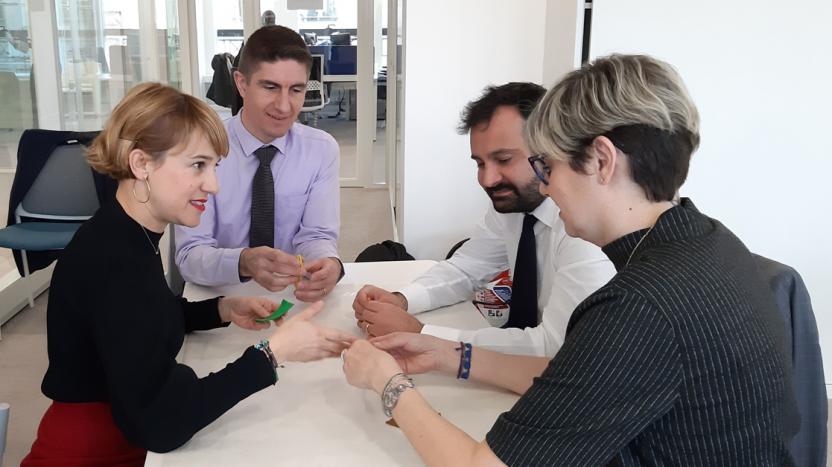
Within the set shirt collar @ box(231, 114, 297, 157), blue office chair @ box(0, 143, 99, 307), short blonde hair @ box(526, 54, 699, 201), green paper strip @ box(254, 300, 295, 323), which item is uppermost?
short blonde hair @ box(526, 54, 699, 201)

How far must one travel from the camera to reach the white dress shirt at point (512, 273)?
5.28 feet

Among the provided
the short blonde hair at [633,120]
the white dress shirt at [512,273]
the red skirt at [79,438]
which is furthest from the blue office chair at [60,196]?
the short blonde hair at [633,120]

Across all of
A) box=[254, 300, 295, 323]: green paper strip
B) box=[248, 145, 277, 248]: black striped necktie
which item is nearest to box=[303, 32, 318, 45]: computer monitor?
box=[248, 145, 277, 248]: black striped necktie

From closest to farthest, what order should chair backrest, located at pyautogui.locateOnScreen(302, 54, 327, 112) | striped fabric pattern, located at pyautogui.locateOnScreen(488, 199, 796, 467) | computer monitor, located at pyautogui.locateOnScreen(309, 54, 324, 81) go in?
striped fabric pattern, located at pyautogui.locateOnScreen(488, 199, 796, 467)
computer monitor, located at pyautogui.locateOnScreen(309, 54, 324, 81)
chair backrest, located at pyautogui.locateOnScreen(302, 54, 327, 112)

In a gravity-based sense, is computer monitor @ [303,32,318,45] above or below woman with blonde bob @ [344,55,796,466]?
above

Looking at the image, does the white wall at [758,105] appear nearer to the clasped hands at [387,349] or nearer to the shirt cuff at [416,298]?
the shirt cuff at [416,298]

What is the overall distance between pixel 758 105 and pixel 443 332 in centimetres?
196

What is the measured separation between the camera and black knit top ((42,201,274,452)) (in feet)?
4.17

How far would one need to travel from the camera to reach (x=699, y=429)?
1027mm

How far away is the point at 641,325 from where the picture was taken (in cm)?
98

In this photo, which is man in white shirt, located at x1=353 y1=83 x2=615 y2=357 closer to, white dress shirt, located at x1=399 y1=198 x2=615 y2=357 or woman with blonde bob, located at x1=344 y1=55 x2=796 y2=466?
white dress shirt, located at x1=399 y1=198 x2=615 y2=357

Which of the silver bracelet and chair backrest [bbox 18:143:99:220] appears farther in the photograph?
chair backrest [bbox 18:143:99:220]

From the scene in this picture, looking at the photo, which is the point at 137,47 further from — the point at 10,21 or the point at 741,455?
the point at 741,455

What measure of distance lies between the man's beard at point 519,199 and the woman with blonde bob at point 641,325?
20.8 inches
